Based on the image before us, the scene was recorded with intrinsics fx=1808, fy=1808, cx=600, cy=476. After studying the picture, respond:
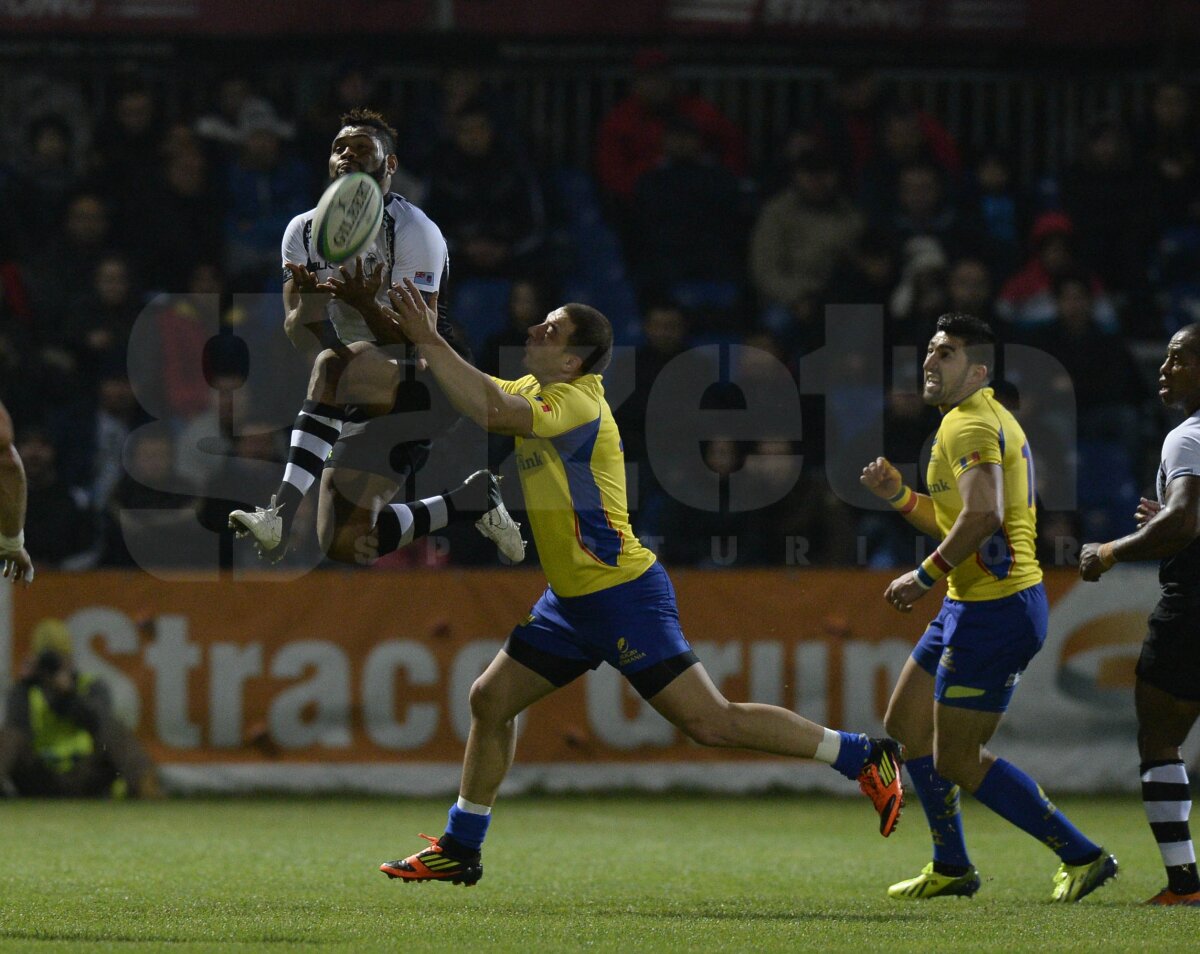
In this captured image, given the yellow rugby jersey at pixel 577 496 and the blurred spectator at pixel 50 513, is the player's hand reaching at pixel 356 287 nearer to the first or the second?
the yellow rugby jersey at pixel 577 496

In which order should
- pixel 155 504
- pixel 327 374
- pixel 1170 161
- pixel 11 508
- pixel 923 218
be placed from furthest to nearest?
pixel 1170 161 → pixel 923 218 → pixel 155 504 → pixel 327 374 → pixel 11 508

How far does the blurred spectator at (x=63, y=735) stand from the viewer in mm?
12188

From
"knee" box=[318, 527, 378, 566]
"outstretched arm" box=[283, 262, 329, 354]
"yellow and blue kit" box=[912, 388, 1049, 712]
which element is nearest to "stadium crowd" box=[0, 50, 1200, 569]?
"outstretched arm" box=[283, 262, 329, 354]

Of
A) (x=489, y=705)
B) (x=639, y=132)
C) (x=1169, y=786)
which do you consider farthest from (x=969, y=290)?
(x=489, y=705)

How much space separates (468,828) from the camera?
7738 millimetres

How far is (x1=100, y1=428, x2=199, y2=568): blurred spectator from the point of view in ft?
40.8

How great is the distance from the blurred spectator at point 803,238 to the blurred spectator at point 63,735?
6.16 metres

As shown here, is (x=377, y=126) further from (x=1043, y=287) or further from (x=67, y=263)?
(x=1043, y=287)

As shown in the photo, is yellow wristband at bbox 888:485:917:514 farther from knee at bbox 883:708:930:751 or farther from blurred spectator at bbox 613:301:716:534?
blurred spectator at bbox 613:301:716:534

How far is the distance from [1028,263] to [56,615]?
332 inches

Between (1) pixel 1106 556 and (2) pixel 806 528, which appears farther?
(2) pixel 806 528

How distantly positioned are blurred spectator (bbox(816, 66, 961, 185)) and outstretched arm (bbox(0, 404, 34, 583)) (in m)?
9.88

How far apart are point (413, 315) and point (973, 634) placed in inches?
109

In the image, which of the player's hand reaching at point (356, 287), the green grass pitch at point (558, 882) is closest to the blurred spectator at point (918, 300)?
the green grass pitch at point (558, 882)
